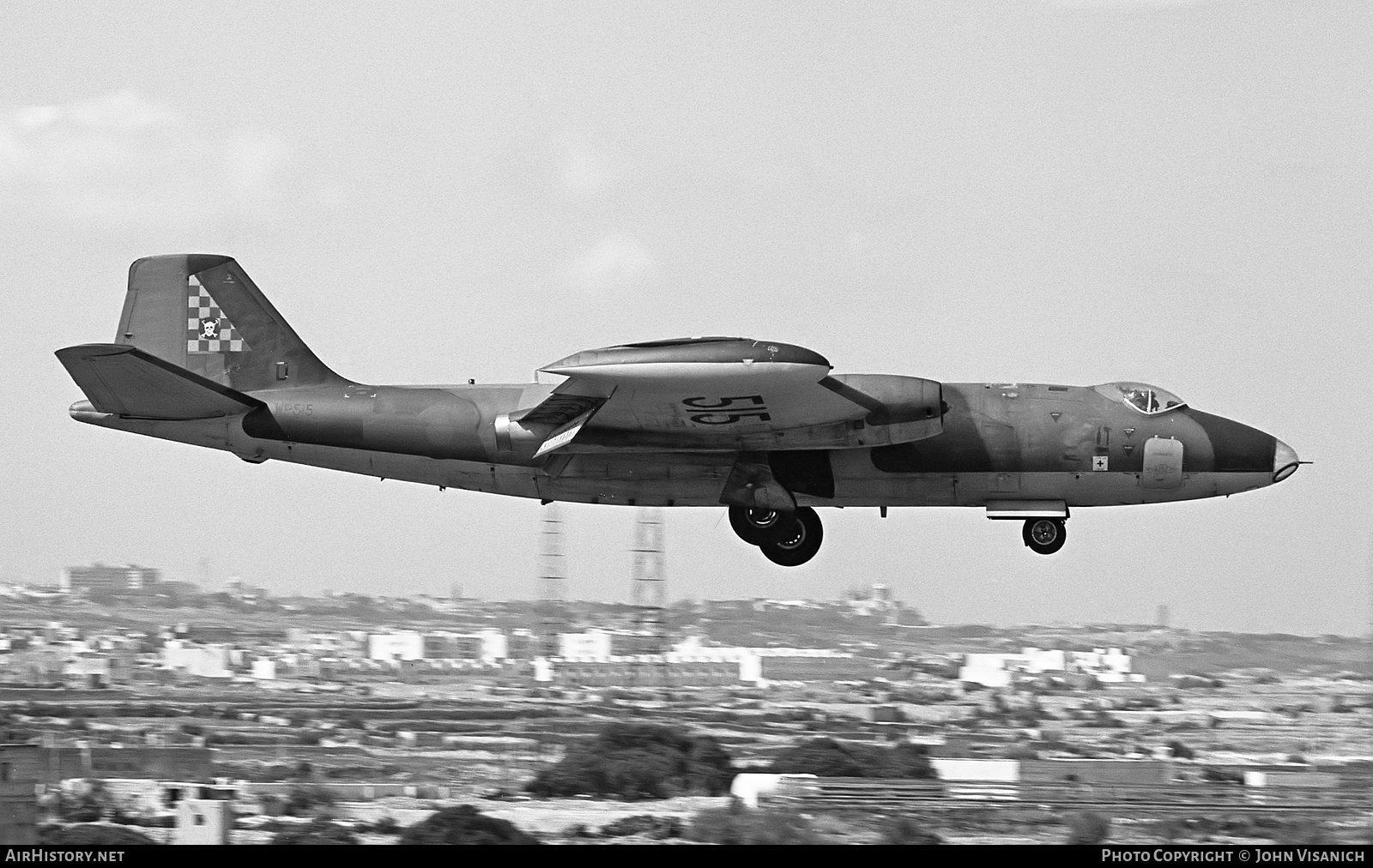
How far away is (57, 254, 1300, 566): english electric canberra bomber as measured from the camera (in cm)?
2500

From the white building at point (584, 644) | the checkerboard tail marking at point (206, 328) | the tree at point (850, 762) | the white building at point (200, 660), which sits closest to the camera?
the tree at point (850, 762)

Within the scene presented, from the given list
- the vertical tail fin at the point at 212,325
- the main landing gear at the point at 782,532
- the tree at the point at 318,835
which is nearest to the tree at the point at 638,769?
the main landing gear at the point at 782,532

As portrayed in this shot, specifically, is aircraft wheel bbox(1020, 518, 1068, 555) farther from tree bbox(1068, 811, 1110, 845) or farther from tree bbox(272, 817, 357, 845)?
tree bbox(272, 817, 357, 845)

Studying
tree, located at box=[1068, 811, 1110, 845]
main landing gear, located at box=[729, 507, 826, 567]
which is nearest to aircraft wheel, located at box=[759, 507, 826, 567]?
main landing gear, located at box=[729, 507, 826, 567]

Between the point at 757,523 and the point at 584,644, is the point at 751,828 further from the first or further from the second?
the point at 584,644

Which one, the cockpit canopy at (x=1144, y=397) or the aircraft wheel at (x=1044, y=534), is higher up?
the cockpit canopy at (x=1144, y=397)

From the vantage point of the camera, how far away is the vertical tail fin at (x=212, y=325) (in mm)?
27625

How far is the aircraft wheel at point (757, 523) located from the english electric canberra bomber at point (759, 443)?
0.09ft

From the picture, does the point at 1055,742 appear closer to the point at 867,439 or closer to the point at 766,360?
the point at 867,439

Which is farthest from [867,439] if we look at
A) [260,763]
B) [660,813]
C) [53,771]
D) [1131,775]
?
[53,771]

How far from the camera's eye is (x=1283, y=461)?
1030 inches

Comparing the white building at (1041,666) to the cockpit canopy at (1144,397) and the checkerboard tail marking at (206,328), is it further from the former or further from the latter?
the checkerboard tail marking at (206,328)

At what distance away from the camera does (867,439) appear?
24953 mm

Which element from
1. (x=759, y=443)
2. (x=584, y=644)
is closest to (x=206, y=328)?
(x=759, y=443)
